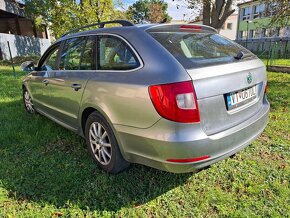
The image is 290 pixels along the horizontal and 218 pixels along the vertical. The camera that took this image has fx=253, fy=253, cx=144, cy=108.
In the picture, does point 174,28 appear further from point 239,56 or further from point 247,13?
point 247,13

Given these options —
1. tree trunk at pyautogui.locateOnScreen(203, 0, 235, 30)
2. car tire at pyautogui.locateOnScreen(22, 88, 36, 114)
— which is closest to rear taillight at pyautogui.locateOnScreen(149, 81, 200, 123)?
car tire at pyautogui.locateOnScreen(22, 88, 36, 114)

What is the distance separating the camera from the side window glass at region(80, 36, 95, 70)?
9.82 feet

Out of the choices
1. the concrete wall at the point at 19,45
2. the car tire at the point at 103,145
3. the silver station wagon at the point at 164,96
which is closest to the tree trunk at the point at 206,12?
the silver station wagon at the point at 164,96

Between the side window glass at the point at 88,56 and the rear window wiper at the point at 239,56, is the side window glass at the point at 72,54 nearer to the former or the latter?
the side window glass at the point at 88,56

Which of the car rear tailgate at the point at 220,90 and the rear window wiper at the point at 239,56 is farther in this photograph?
the rear window wiper at the point at 239,56

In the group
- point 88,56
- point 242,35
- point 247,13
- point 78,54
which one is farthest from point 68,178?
point 242,35

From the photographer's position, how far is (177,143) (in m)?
2.06

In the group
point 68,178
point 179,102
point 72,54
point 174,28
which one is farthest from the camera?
point 72,54

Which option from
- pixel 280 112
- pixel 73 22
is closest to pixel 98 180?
pixel 280 112

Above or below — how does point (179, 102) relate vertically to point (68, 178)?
above

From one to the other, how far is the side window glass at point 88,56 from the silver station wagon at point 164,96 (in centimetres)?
1

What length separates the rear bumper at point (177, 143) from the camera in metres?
2.08

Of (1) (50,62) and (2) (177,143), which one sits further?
(1) (50,62)

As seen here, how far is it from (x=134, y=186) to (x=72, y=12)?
13831 mm
